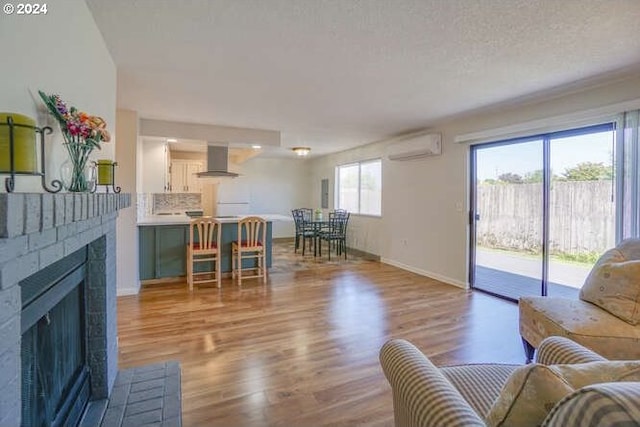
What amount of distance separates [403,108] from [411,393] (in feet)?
11.6

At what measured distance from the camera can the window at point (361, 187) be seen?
6.73 meters

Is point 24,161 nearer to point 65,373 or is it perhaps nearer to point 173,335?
point 65,373

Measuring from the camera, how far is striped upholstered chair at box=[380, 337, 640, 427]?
597 mm

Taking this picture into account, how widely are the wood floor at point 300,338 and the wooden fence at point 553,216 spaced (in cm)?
83

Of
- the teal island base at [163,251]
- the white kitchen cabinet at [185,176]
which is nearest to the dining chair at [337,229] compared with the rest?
the teal island base at [163,251]

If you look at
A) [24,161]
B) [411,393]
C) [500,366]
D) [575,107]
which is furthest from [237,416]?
[575,107]

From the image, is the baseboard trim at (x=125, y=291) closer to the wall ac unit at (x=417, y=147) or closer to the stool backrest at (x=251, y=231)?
the stool backrest at (x=251, y=231)

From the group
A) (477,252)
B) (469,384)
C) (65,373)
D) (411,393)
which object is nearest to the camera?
(411,393)

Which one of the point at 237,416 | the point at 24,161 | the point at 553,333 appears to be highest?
the point at 24,161

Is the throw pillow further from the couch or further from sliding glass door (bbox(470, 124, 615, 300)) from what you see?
sliding glass door (bbox(470, 124, 615, 300))

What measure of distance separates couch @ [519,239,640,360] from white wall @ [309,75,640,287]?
5.21 ft

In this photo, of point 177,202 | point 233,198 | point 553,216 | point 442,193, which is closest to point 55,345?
point 553,216

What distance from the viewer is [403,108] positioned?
3.98 metres

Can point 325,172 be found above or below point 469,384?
above
